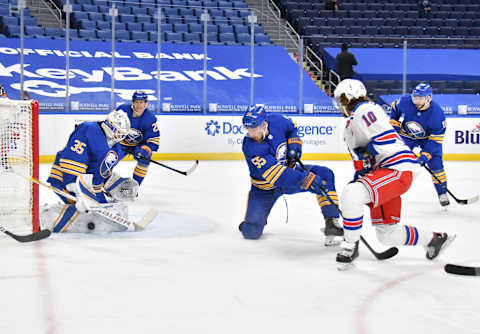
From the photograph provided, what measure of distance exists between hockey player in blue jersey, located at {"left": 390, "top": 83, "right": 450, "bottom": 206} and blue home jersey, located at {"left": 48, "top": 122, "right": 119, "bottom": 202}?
2.48 meters

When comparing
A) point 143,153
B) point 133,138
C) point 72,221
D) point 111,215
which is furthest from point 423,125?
point 72,221

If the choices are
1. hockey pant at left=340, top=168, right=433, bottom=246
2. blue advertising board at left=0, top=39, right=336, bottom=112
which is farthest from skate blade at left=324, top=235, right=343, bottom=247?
blue advertising board at left=0, top=39, right=336, bottom=112

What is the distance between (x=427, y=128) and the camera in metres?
5.64

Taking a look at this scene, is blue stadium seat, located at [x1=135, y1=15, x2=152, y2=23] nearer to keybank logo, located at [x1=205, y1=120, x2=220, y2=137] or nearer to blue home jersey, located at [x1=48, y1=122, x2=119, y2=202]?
keybank logo, located at [x1=205, y1=120, x2=220, y2=137]

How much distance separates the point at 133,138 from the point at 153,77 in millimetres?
4352

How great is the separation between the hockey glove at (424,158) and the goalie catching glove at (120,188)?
2265 millimetres

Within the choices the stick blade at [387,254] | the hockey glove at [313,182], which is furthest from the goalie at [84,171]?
the stick blade at [387,254]

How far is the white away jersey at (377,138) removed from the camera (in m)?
3.20

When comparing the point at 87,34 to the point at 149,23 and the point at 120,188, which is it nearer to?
the point at 149,23

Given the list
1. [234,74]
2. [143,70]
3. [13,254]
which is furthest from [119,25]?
[13,254]

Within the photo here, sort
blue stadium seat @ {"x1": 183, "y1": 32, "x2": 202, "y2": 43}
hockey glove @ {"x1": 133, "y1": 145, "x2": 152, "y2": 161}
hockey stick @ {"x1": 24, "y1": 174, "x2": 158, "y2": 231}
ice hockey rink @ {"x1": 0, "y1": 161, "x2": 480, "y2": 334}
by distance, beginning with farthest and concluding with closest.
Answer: blue stadium seat @ {"x1": 183, "y1": 32, "x2": 202, "y2": 43} < hockey glove @ {"x1": 133, "y1": 145, "x2": 152, "y2": 161} < hockey stick @ {"x1": 24, "y1": 174, "x2": 158, "y2": 231} < ice hockey rink @ {"x1": 0, "y1": 161, "x2": 480, "y2": 334}

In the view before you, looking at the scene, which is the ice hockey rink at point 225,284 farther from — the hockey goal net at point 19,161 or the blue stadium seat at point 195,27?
the blue stadium seat at point 195,27

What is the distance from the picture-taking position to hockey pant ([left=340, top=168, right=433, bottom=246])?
3.21 metres

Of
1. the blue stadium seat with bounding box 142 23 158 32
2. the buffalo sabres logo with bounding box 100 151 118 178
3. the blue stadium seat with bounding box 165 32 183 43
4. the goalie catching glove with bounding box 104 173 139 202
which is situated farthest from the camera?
the blue stadium seat with bounding box 142 23 158 32
